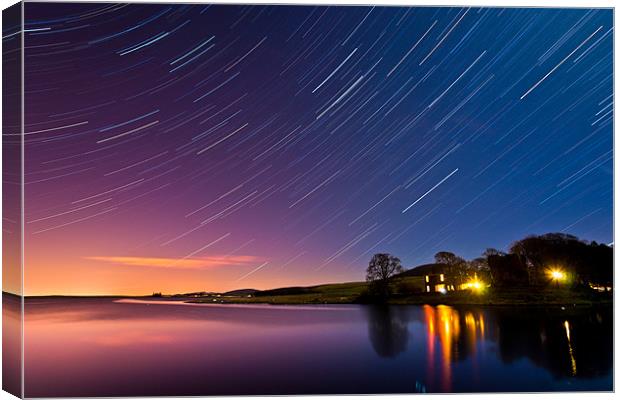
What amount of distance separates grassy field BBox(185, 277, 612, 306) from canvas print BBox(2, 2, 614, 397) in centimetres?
3

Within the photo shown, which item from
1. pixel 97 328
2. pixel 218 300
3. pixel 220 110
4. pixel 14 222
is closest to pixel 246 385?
pixel 218 300

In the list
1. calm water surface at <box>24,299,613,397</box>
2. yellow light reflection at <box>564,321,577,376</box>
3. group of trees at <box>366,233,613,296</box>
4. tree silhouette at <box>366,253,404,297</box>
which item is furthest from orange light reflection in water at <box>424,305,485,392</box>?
yellow light reflection at <box>564,321,577,376</box>

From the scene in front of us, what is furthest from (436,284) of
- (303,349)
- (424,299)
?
(303,349)

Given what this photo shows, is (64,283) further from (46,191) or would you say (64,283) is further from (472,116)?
(472,116)

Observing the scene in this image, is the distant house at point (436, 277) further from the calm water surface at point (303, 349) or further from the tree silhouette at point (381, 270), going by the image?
the calm water surface at point (303, 349)

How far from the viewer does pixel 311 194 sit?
823 centimetres

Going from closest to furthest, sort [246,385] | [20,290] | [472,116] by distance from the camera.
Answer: [20,290] < [246,385] < [472,116]

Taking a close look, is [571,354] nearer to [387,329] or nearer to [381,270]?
[387,329]

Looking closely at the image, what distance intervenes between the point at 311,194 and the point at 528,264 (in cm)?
308

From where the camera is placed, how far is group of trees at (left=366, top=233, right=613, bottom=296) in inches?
300

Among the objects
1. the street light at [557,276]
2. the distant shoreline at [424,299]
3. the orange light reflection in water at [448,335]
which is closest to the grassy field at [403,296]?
the distant shoreline at [424,299]

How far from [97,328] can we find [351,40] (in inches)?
200

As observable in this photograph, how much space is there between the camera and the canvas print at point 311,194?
7.16m

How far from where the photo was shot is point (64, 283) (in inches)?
297
